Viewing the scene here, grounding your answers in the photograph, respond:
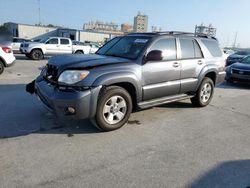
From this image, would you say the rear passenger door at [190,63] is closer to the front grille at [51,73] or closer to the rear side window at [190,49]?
the rear side window at [190,49]

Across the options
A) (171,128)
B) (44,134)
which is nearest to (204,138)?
(171,128)

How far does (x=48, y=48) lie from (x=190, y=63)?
585 inches

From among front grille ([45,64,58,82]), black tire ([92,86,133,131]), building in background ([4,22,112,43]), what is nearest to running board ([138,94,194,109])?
black tire ([92,86,133,131])

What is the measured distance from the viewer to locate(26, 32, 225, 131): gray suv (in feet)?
13.7

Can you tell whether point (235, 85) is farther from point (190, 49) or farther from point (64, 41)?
point (64, 41)

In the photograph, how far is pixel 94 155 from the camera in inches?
148

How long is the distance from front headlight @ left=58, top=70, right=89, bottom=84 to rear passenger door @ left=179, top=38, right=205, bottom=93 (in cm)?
247

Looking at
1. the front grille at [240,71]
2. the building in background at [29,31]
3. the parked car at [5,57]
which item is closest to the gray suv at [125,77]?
the front grille at [240,71]

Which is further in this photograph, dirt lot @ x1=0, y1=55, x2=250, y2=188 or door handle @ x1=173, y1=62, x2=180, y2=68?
door handle @ x1=173, y1=62, x2=180, y2=68

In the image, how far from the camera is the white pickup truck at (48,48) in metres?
17.9

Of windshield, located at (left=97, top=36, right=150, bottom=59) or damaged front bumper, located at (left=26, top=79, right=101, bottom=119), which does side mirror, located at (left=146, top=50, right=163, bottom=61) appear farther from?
damaged front bumper, located at (left=26, top=79, right=101, bottom=119)

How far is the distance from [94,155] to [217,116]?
11.4ft

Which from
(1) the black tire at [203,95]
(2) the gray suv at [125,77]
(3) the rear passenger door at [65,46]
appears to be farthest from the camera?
(3) the rear passenger door at [65,46]

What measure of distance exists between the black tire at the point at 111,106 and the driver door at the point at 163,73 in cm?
48
